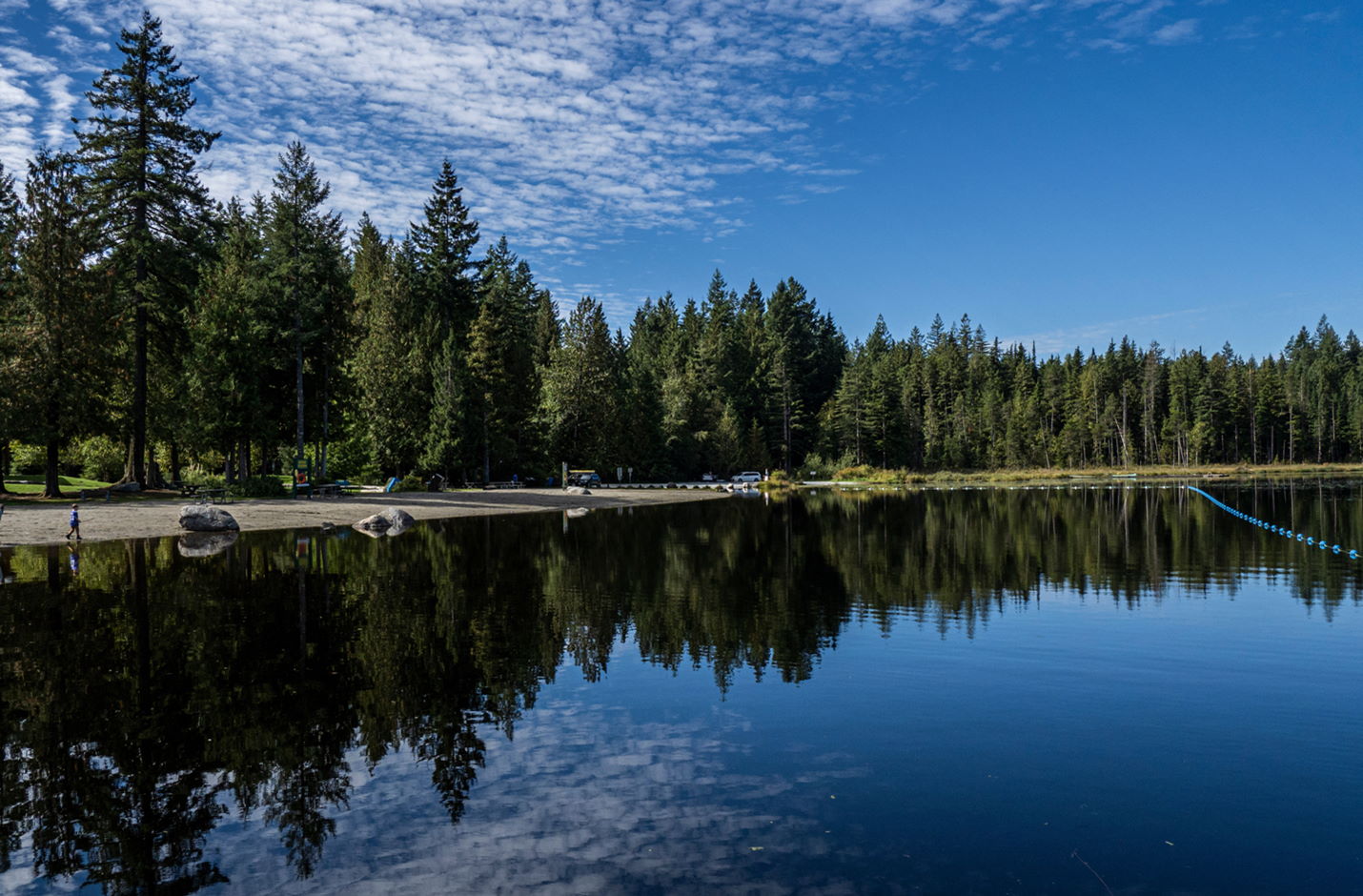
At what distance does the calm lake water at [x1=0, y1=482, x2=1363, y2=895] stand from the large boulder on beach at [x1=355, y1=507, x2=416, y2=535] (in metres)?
14.3

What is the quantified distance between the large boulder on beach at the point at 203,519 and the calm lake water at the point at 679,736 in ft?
42.6

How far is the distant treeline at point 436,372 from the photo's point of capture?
147 ft

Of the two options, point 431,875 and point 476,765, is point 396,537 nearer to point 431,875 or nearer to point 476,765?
point 476,765

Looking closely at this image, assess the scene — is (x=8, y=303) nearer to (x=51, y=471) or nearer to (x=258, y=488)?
(x=51, y=471)

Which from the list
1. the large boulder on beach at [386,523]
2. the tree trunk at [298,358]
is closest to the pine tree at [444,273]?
the tree trunk at [298,358]

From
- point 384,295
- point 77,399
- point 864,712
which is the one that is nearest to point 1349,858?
point 864,712

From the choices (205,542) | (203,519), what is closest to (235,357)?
(203,519)

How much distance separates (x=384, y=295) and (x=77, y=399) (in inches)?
993

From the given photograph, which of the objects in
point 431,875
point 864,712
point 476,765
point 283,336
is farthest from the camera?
point 283,336

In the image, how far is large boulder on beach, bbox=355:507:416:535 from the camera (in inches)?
1318

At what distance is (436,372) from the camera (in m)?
61.5

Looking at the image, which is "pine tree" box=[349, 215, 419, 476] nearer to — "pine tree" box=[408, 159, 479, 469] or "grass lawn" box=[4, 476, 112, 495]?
"pine tree" box=[408, 159, 479, 469]

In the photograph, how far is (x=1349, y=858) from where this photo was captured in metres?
5.90

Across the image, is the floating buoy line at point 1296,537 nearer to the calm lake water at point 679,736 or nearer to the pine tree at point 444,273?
the calm lake water at point 679,736
